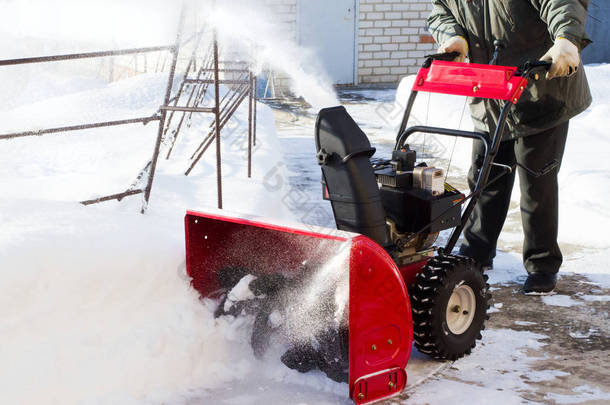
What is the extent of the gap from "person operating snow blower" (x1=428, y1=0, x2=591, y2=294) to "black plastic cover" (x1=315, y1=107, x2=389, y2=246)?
879 mm

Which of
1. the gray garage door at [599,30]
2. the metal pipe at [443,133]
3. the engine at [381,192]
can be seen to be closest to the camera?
the engine at [381,192]

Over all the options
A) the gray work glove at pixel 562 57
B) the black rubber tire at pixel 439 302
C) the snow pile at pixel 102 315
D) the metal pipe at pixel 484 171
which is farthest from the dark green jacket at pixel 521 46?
the snow pile at pixel 102 315

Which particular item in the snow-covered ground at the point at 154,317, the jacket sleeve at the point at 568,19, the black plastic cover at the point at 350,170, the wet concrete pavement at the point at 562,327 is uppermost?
the jacket sleeve at the point at 568,19

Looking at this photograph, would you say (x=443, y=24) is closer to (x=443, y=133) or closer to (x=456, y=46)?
(x=456, y=46)

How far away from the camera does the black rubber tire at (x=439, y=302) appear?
97.1 inches

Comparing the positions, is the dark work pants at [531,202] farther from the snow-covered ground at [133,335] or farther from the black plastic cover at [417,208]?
the black plastic cover at [417,208]

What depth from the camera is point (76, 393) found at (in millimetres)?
2236

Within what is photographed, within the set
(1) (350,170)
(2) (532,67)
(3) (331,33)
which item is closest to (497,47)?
(2) (532,67)

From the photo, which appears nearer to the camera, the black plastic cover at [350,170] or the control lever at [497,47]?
the black plastic cover at [350,170]

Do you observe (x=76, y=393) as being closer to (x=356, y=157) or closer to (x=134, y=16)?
(x=356, y=157)

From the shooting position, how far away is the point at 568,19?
9.18 ft

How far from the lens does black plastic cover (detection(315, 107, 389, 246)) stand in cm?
231

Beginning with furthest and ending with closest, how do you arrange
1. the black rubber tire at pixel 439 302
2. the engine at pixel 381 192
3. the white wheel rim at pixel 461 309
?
the white wheel rim at pixel 461 309 < the black rubber tire at pixel 439 302 < the engine at pixel 381 192

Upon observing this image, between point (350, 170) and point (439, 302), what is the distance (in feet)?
1.97
